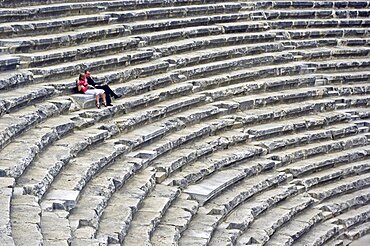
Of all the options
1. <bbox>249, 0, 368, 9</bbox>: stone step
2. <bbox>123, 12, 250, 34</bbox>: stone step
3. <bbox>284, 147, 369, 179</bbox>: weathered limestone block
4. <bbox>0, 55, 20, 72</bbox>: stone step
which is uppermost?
<bbox>249, 0, 368, 9</bbox>: stone step

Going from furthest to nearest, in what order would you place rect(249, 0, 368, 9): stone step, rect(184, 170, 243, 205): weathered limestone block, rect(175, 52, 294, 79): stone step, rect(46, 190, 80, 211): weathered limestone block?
1. rect(249, 0, 368, 9): stone step
2. rect(175, 52, 294, 79): stone step
3. rect(184, 170, 243, 205): weathered limestone block
4. rect(46, 190, 80, 211): weathered limestone block

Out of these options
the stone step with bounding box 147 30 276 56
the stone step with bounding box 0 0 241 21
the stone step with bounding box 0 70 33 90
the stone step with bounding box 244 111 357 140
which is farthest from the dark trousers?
the stone step with bounding box 244 111 357 140

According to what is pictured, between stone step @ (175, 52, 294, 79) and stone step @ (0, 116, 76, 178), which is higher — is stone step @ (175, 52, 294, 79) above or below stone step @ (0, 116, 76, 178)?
above

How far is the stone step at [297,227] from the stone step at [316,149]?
3.46 ft

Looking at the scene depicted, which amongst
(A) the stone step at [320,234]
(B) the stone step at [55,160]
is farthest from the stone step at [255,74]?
(B) the stone step at [55,160]

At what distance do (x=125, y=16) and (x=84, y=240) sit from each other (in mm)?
8172

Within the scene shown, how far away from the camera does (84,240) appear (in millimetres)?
9773

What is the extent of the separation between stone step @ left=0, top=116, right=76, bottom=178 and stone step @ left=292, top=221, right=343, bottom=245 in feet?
12.6

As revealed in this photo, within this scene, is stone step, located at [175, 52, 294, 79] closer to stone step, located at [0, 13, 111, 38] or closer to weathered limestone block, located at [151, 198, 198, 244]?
stone step, located at [0, 13, 111, 38]

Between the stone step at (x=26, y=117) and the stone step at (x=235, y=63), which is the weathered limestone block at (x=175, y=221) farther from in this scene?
the stone step at (x=235, y=63)

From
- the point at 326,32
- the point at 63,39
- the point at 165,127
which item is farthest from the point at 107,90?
the point at 326,32

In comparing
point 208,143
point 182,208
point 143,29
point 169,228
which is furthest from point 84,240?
point 143,29

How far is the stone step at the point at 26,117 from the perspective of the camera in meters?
11.5

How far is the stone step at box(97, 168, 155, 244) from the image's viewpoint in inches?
422
